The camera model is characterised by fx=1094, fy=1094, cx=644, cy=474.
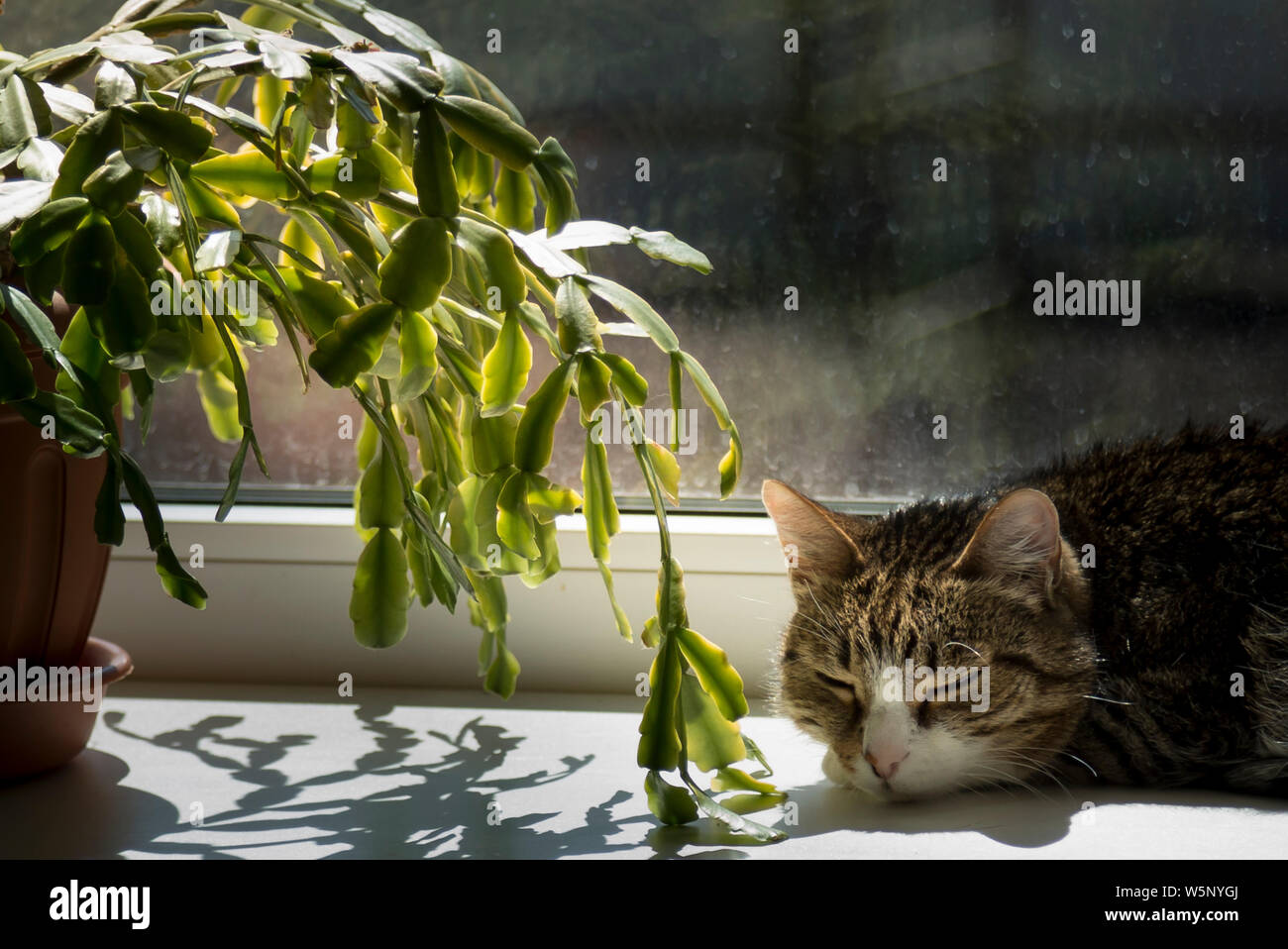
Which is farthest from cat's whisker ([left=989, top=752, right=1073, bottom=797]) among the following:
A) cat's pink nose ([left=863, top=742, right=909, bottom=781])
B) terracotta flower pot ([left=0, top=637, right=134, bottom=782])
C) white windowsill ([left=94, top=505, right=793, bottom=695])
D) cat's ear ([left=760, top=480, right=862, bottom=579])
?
terracotta flower pot ([left=0, top=637, right=134, bottom=782])

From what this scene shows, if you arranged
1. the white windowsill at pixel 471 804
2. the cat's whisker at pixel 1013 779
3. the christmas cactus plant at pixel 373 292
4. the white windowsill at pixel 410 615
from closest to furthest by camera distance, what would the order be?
the christmas cactus plant at pixel 373 292, the white windowsill at pixel 471 804, the cat's whisker at pixel 1013 779, the white windowsill at pixel 410 615

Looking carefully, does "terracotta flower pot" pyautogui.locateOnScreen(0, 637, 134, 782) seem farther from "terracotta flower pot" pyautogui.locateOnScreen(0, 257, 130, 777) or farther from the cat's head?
the cat's head

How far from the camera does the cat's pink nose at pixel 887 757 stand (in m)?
0.89

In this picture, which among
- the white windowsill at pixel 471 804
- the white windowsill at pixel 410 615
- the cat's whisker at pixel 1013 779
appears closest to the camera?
the white windowsill at pixel 471 804

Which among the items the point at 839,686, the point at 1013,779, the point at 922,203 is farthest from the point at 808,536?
the point at 922,203

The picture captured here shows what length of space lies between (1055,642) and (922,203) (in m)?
0.58

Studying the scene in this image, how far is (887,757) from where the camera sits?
2.92 feet

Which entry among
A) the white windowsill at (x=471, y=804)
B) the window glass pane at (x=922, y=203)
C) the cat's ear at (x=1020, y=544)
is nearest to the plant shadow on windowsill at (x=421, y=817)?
the white windowsill at (x=471, y=804)

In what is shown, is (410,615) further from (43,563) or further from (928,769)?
(928,769)

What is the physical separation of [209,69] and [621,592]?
2.27 ft

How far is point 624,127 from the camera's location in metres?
1.30

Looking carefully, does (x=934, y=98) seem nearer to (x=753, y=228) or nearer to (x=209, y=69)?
(x=753, y=228)

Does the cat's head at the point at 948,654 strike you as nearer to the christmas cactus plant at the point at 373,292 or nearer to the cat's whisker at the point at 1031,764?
the cat's whisker at the point at 1031,764

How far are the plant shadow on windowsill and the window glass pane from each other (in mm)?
467
